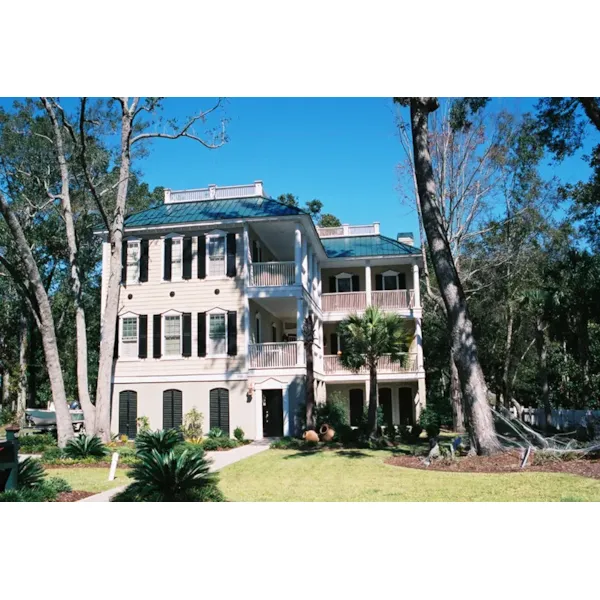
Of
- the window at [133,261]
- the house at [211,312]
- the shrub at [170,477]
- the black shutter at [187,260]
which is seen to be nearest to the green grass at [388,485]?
the shrub at [170,477]

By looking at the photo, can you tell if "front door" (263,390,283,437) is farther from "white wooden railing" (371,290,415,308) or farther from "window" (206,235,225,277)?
"white wooden railing" (371,290,415,308)

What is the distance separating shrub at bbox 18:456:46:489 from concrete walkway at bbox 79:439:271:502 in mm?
852

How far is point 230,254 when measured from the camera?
58.9 feet

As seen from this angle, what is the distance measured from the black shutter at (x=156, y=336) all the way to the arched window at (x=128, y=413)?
137 cm

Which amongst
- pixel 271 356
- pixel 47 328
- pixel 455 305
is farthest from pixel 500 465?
pixel 47 328

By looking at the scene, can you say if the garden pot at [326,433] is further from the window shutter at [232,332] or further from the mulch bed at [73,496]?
the mulch bed at [73,496]

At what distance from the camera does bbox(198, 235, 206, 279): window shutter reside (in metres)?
18.0

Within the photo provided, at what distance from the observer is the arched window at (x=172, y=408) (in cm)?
1736

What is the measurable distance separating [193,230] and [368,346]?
6741mm

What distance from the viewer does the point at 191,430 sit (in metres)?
16.5
